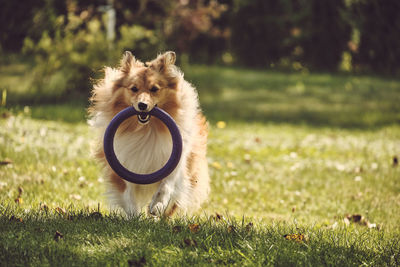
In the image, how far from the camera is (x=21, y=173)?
5.49 metres

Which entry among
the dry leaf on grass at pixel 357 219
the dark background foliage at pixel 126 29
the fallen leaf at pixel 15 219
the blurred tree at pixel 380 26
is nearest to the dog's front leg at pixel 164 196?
the fallen leaf at pixel 15 219

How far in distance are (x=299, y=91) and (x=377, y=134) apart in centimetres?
664

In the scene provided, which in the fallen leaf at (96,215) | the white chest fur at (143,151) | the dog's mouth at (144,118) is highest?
the dog's mouth at (144,118)

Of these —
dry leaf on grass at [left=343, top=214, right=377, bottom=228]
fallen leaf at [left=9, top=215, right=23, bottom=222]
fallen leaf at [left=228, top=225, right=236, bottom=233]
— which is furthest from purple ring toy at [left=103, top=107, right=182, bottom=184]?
dry leaf on grass at [left=343, top=214, right=377, bottom=228]

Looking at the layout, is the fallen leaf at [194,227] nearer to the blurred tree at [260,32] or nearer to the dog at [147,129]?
the dog at [147,129]

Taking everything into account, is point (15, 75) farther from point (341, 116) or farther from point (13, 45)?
point (341, 116)

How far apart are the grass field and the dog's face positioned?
0.98 metres

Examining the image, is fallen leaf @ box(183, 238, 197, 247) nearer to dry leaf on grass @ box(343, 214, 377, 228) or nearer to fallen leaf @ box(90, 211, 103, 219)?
fallen leaf @ box(90, 211, 103, 219)

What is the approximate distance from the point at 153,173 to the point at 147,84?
76 centimetres

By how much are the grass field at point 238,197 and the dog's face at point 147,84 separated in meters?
0.98

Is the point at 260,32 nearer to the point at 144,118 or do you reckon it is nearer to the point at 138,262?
the point at 144,118

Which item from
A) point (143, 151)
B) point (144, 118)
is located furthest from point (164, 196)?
point (144, 118)

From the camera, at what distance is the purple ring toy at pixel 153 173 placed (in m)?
3.88

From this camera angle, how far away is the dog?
400 centimetres
